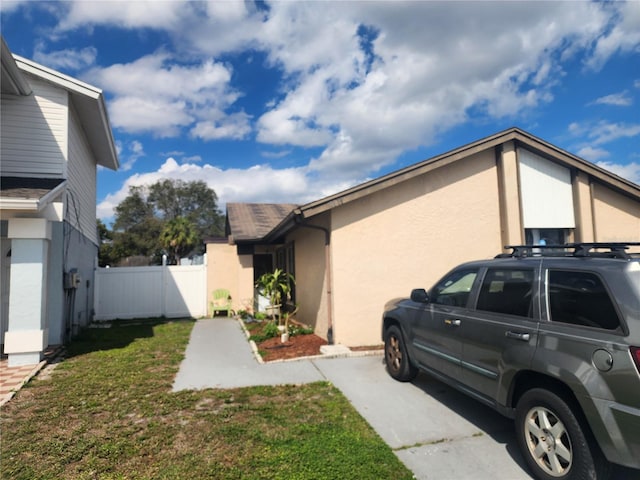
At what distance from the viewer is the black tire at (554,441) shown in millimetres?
2650

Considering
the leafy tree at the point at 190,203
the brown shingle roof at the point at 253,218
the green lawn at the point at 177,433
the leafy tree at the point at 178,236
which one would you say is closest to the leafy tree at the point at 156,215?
the leafy tree at the point at 190,203

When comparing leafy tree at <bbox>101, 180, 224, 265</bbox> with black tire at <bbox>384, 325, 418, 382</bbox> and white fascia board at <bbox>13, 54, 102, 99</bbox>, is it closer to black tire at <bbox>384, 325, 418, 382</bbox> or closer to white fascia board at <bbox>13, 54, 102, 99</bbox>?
white fascia board at <bbox>13, 54, 102, 99</bbox>

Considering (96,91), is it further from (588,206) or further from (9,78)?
(588,206)

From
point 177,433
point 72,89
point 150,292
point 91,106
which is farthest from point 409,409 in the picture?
point 150,292

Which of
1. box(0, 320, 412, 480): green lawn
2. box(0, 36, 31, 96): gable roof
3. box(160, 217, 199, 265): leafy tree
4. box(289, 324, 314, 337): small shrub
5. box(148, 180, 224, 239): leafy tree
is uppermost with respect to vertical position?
box(148, 180, 224, 239): leafy tree

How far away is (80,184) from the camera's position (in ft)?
34.2

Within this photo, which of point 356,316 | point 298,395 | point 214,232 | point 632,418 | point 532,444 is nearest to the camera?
point 632,418

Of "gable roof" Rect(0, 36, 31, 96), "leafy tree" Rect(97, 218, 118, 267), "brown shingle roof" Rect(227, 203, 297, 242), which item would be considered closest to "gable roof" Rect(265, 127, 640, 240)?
"brown shingle roof" Rect(227, 203, 297, 242)

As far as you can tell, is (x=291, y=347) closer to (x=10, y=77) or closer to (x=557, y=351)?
(x=557, y=351)

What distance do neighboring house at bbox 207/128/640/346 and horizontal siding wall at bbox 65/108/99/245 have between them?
516 cm

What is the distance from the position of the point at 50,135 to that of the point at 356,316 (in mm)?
8215

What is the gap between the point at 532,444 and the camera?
313cm

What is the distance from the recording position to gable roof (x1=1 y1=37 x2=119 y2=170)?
7871 mm

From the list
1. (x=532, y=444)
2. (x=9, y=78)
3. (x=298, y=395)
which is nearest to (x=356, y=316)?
(x=298, y=395)
